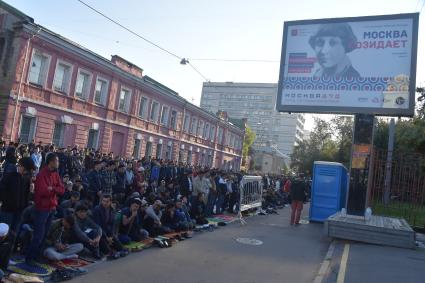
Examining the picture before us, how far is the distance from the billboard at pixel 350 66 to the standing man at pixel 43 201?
11347 mm

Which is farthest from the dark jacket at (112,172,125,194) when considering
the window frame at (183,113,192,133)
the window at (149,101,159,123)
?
the window frame at (183,113,192,133)

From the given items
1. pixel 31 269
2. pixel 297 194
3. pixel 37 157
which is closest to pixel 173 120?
pixel 37 157

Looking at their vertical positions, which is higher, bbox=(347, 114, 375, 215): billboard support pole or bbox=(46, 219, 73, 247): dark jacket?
bbox=(347, 114, 375, 215): billboard support pole

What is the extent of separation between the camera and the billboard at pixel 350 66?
15.4 m

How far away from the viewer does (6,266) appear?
661 centimetres

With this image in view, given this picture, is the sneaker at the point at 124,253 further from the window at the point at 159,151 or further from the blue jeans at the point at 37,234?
the window at the point at 159,151

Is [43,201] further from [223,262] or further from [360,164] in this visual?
[360,164]

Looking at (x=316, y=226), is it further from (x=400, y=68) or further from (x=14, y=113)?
(x=14, y=113)

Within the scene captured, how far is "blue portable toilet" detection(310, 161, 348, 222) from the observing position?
A: 17.2 meters

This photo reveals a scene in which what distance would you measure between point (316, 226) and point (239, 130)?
41481 millimetres

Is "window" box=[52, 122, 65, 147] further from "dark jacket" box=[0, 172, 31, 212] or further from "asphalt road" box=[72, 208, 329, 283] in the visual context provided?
"dark jacket" box=[0, 172, 31, 212]

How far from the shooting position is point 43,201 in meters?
7.34

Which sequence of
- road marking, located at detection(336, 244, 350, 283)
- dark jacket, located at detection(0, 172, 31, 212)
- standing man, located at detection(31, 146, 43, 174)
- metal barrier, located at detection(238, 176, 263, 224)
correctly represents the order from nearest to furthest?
1. dark jacket, located at detection(0, 172, 31, 212)
2. road marking, located at detection(336, 244, 350, 283)
3. standing man, located at detection(31, 146, 43, 174)
4. metal barrier, located at detection(238, 176, 263, 224)

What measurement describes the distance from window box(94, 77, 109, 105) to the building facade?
83029 mm
